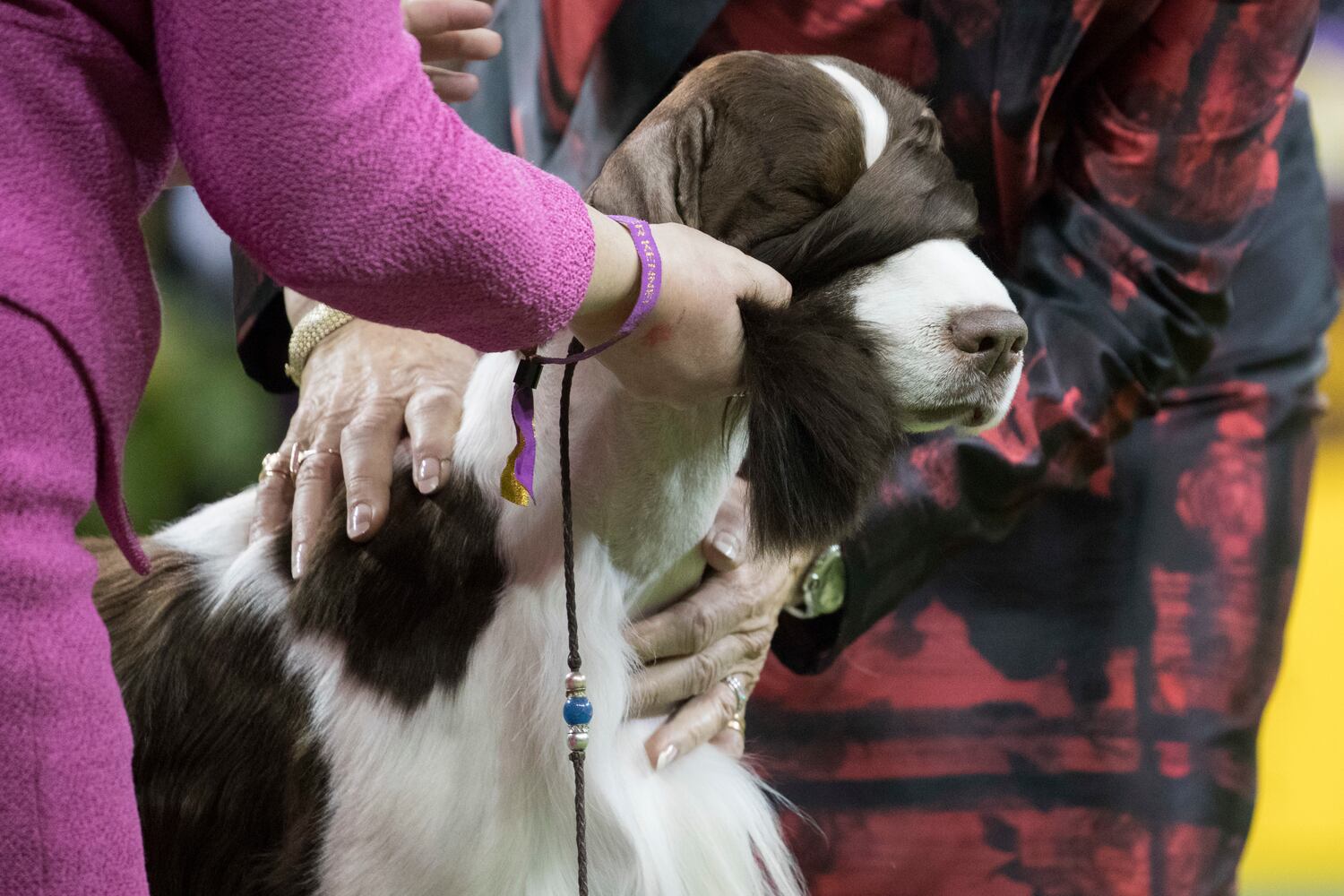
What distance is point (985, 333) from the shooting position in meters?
0.75

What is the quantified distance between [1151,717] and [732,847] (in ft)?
1.83

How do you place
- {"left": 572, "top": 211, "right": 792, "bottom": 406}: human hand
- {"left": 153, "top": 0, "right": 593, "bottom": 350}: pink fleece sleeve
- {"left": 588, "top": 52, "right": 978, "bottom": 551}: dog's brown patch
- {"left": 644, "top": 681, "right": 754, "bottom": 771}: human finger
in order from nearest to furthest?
{"left": 153, "top": 0, "right": 593, "bottom": 350}: pink fleece sleeve, {"left": 572, "top": 211, "right": 792, "bottom": 406}: human hand, {"left": 588, "top": 52, "right": 978, "bottom": 551}: dog's brown patch, {"left": 644, "top": 681, "right": 754, "bottom": 771}: human finger

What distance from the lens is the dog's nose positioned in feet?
2.45

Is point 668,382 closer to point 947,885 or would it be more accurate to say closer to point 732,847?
point 732,847

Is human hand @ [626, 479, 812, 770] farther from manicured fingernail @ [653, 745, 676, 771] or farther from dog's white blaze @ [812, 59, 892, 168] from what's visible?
dog's white blaze @ [812, 59, 892, 168]

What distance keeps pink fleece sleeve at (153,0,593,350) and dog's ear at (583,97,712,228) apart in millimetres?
258

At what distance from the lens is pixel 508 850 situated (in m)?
0.85

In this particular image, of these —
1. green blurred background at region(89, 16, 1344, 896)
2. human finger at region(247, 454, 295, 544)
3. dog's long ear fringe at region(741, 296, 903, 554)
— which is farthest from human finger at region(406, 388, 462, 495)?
green blurred background at region(89, 16, 1344, 896)

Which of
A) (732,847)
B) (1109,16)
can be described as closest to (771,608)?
(732,847)

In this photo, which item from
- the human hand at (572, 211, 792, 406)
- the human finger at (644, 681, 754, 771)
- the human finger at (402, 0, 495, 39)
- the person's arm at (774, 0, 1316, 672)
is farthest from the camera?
the person's arm at (774, 0, 1316, 672)

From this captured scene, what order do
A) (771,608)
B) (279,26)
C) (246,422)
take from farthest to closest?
1. (246,422)
2. (771,608)
3. (279,26)

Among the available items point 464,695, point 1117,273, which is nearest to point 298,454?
point 464,695

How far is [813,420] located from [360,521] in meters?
0.32

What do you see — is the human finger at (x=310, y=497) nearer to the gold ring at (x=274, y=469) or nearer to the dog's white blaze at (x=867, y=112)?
the gold ring at (x=274, y=469)
